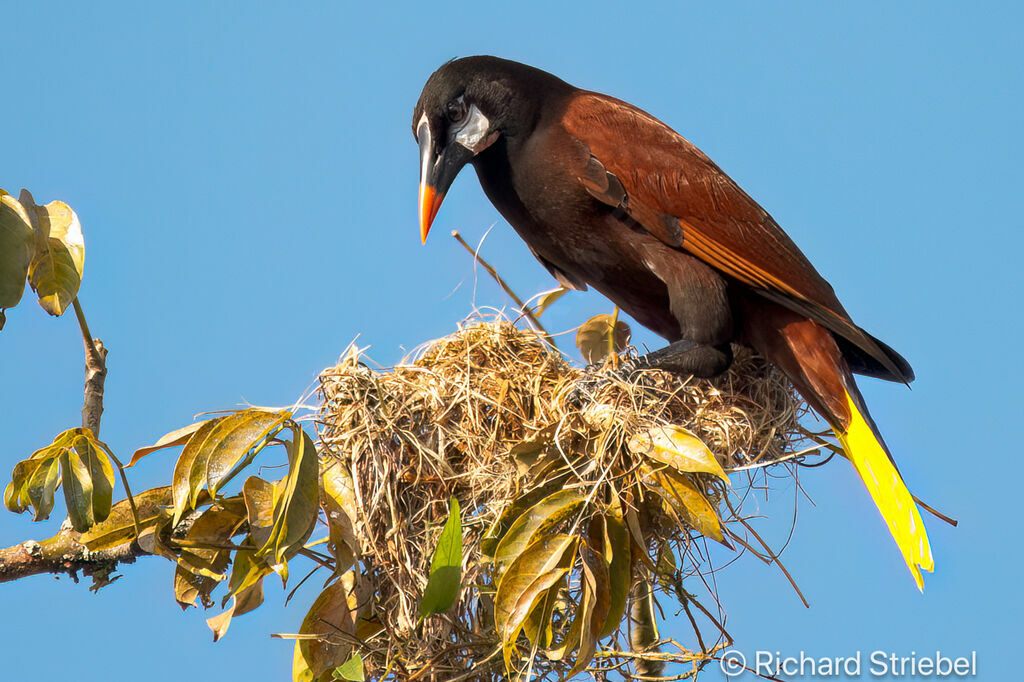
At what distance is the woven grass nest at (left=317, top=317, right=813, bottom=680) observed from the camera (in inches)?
73.2

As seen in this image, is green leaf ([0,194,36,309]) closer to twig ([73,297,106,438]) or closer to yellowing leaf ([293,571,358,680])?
twig ([73,297,106,438])

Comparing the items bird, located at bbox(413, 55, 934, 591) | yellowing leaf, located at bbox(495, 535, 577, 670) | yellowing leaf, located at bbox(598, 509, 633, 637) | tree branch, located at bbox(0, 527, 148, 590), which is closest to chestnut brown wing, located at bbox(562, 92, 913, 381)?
bird, located at bbox(413, 55, 934, 591)

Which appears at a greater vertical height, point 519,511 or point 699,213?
point 699,213

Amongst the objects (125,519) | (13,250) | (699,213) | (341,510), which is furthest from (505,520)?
(699,213)

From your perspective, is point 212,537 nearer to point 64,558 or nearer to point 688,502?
point 64,558

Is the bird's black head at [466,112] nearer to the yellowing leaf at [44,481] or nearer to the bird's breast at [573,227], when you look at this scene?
the bird's breast at [573,227]

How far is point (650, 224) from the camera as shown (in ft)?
8.70

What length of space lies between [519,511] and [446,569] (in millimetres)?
213

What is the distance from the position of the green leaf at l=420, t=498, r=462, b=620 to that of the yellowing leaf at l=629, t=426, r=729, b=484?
40 cm

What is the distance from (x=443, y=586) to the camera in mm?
1742

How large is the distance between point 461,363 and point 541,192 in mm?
611

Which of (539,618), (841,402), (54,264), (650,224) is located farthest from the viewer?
(650,224)

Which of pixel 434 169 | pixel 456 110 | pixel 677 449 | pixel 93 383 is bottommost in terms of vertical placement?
pixel 677 449

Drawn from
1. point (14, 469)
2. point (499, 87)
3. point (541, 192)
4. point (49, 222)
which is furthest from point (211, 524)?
point (499, 87)
